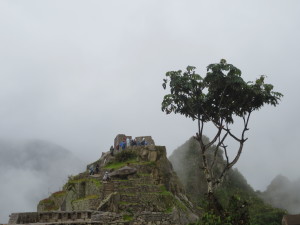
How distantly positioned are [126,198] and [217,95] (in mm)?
10714

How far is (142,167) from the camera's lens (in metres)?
31.0

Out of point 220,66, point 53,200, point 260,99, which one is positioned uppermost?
point 220,66

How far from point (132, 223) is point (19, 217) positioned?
7.55m

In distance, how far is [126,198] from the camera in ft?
83.7

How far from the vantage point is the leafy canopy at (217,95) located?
808 inches

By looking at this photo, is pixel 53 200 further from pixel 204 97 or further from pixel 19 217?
pixel 204 97

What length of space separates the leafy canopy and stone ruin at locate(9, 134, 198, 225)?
818cm

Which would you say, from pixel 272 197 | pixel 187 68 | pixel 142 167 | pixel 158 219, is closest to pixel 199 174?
pixel 272 197

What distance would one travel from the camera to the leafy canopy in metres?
20.5

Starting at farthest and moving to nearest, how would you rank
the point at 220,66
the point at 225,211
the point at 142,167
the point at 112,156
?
the point at 112,156 → the point at 142,167 → the point at 220,66 → the point at 225,211

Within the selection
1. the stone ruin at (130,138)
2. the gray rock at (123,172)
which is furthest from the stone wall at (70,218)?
the stone ruin at (130,138)

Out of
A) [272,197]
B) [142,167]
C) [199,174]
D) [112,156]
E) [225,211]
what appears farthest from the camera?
[272,197]

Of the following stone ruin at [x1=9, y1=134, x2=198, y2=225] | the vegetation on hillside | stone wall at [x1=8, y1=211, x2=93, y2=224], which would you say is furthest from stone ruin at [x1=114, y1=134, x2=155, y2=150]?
the vegetation on hillside

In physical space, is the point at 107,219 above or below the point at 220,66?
below
